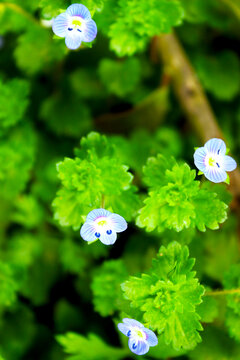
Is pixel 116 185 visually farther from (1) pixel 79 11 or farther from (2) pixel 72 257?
(2) pixel 72 257

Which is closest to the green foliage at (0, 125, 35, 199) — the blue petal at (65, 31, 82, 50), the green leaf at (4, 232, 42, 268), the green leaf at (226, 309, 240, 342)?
the green leaf at (4, 232, 42, 268)

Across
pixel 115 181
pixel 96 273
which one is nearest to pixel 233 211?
pixel 96 273

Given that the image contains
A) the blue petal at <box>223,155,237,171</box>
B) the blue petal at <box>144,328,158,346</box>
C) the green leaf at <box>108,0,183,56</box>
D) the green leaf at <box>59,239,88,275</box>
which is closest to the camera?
the blue petal at <box>144,328,158,346</box>

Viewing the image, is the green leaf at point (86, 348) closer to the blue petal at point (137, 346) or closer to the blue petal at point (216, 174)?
the blue petal at point (137, 346)

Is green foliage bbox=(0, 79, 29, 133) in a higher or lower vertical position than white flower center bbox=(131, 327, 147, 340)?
higher

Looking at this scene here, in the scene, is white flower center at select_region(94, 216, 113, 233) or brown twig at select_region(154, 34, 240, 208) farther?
brown twig at select_region(154, 34, 240, 208)

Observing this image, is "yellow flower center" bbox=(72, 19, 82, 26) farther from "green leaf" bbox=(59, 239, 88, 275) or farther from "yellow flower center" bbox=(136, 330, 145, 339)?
"green leaf" bbox=(59, 239, 88, 275)

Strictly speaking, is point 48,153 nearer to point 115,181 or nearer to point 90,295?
point 90,295

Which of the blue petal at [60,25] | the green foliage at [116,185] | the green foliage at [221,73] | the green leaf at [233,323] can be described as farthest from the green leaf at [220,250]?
the blue petal at [60,25]
